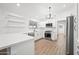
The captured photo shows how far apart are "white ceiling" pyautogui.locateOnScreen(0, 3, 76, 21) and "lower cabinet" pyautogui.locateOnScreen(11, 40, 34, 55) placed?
1.22 ft

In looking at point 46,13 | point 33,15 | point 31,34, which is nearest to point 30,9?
point 33,15

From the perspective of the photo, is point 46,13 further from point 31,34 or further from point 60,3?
point 31,34

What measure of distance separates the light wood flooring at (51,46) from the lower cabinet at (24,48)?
85 mm

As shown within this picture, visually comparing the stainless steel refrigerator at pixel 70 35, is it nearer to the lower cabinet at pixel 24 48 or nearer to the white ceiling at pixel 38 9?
the white ceiling at pixel 38 9

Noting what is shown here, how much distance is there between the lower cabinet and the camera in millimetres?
1682

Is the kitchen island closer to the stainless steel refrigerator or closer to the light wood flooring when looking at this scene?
the light wood flooring

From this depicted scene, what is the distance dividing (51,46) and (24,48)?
0.39 metres

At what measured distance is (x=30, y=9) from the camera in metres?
1.69

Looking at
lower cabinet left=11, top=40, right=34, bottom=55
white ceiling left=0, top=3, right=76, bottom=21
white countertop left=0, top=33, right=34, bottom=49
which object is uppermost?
white ceiling left=0, top=3, right=76, bottom=21

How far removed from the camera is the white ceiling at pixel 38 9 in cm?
166

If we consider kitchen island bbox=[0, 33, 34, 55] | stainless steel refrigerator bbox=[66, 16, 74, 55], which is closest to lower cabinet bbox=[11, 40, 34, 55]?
kitchen island bbox=[0, 33, 34, 55]

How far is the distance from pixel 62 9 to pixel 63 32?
32cm

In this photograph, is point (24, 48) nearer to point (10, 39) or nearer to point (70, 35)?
point (10, 39)

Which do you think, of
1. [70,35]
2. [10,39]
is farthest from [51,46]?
[10,39]
